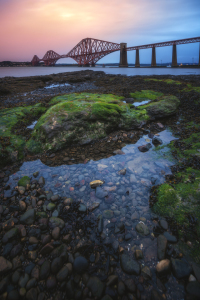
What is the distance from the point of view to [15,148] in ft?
16.0

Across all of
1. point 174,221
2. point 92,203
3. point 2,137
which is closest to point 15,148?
point 2,137

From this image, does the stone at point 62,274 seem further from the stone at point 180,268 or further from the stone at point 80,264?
the stone at point 180,268

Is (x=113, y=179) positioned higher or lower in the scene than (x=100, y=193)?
higher

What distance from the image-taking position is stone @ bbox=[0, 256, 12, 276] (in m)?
1.87

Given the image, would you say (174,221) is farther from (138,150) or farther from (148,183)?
(138,150)

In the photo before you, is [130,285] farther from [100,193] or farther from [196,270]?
[100,193]

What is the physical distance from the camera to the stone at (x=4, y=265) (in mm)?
1871

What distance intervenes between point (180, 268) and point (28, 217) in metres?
2.57

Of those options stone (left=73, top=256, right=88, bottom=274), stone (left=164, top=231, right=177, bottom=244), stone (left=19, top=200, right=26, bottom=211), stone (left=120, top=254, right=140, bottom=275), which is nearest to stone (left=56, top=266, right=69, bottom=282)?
stone (left=73, top=256, right=88, bottom=274)

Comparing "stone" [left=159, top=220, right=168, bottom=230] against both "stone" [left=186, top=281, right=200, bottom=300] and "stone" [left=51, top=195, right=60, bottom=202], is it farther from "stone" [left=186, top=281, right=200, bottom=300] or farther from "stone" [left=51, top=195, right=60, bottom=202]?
"stone" [left=51, top=195, right=60, bottom=202]

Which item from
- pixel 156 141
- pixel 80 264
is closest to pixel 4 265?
pixel 80 264

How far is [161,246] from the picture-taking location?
2107 millimetres

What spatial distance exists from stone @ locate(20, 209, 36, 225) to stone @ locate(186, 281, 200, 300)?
8.24ft

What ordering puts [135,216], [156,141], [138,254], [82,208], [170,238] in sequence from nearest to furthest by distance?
[138,254], [170,238], [135,216], [82,208], [156,141]
